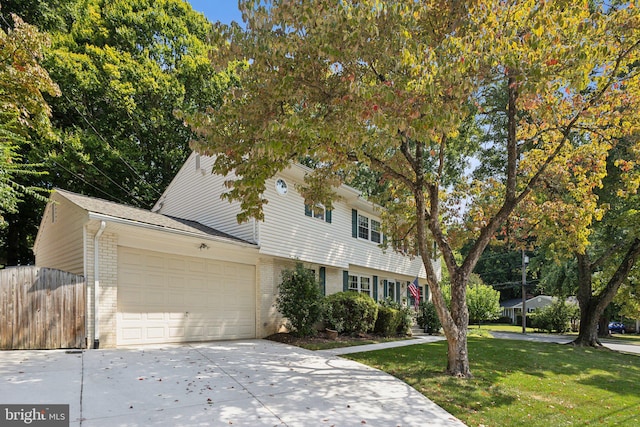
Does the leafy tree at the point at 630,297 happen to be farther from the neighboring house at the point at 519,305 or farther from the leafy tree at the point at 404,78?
the neighboring house at the point at 519,305

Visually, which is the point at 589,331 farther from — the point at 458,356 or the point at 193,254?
the point at 193,254

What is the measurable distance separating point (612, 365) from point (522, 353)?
2.33m

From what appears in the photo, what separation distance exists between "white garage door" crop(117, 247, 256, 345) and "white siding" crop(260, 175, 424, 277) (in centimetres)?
135

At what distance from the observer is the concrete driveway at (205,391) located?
479cm

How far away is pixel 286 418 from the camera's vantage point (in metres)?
4.93

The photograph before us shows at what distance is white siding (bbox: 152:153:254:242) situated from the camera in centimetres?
1284

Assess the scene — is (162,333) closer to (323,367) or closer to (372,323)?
(323,367)

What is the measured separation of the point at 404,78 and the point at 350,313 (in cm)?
912

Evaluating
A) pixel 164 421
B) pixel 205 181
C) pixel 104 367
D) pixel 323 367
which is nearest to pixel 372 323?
pixel 323 367

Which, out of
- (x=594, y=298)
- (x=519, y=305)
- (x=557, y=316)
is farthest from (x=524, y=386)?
(x=519, y=305)

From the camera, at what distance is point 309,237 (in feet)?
47.8

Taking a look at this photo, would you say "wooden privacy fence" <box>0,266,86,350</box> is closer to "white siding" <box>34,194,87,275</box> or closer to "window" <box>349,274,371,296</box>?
"white siding" <box>34,194,87,275</box>

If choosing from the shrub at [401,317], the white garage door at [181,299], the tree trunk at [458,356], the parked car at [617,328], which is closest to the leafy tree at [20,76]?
the white garage door at [181,299]

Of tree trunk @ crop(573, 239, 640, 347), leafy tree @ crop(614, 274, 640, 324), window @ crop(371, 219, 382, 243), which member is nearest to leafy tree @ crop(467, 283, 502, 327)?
leafy tree @ crop(614, 274, 640, 324)
